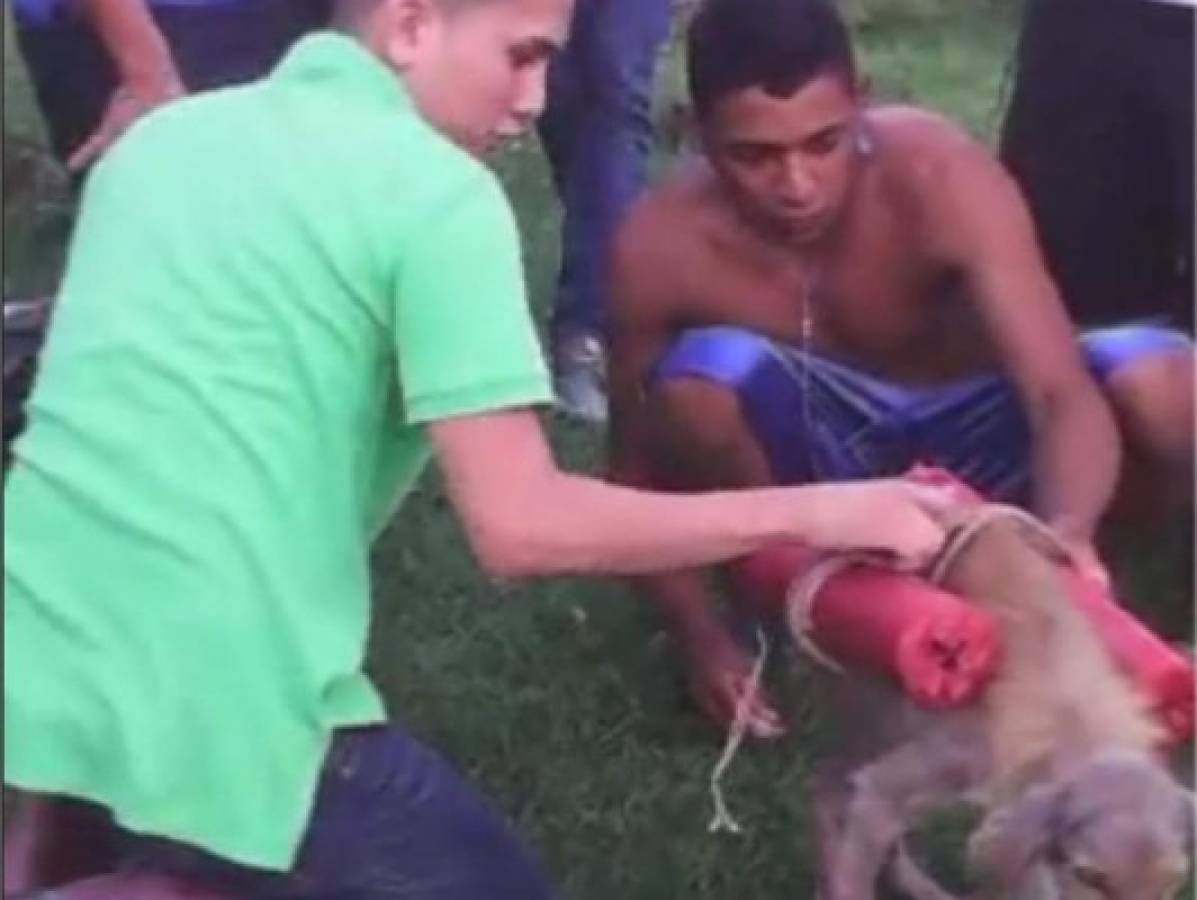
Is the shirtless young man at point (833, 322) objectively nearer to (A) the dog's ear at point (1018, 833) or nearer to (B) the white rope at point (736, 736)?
(B) the white rope at point (736, 736)

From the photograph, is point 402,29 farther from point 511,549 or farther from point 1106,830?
point 1106,830

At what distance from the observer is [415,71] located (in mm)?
2559

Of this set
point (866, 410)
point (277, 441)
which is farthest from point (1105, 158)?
point (277, 441)

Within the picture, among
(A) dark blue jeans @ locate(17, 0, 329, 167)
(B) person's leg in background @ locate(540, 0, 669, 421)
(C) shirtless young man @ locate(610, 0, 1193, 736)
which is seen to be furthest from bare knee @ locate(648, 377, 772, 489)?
(B) person's leg in background @ locate(540, 0, 669, 421)

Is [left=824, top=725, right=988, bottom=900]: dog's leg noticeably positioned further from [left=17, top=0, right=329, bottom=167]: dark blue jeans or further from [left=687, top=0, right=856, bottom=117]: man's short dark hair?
[left=17, top=0, right=329, bottom=167]: dark blue jeans

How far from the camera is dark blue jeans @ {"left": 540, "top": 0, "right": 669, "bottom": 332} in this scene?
4.43 m

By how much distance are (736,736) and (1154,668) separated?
1.76ft

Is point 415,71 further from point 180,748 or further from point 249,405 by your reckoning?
point 180,748

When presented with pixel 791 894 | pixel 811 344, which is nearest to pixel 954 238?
pixel 811 344

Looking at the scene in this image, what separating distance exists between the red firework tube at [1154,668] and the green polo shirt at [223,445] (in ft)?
1.41

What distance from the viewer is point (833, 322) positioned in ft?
11.2

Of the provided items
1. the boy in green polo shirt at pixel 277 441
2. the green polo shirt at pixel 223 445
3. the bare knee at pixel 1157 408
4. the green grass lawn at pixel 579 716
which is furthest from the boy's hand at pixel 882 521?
the bare knee at pixel 1157 408

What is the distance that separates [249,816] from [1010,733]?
1.74ft

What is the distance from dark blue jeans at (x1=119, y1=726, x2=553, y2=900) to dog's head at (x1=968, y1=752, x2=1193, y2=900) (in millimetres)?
386
